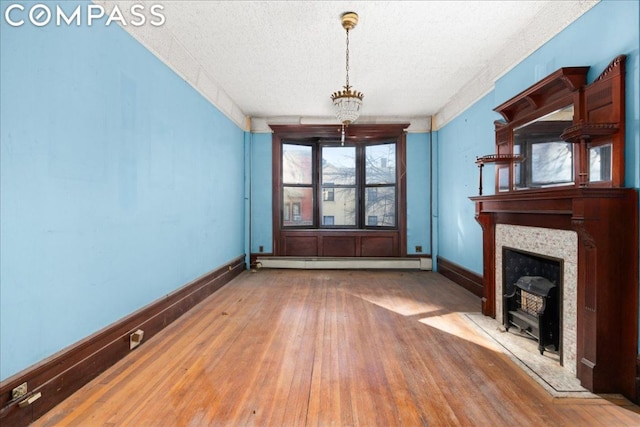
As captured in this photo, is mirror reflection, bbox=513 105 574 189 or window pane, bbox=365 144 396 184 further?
window pane, bbox=365 144 396 184

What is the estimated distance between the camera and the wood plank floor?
169 centimetres

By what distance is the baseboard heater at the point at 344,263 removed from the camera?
18.8ft

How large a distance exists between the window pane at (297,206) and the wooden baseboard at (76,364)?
3.20 metres

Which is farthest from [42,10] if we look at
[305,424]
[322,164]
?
[322,164]

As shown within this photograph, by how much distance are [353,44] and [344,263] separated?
3.86 meters

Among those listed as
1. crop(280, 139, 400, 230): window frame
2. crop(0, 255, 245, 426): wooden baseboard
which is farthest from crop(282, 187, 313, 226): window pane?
crop(0, 255, 245, 426): wooden baseboard

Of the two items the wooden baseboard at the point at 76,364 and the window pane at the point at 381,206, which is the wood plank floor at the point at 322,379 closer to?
the wooden baseboard at the point at 76,364

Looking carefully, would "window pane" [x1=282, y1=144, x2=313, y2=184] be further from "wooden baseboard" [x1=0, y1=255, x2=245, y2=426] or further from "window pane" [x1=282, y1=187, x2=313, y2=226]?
"wooden baseboard" [x1=0, y1=255, x2=245, y2=426]

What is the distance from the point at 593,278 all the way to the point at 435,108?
4105 millimetres

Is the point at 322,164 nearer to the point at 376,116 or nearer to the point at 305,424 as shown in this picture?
the point at 376,116

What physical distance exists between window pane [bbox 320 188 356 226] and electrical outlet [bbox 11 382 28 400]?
4948mm

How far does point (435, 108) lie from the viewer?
5.29 meters

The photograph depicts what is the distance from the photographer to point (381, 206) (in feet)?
19.9

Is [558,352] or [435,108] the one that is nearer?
[558,352]
